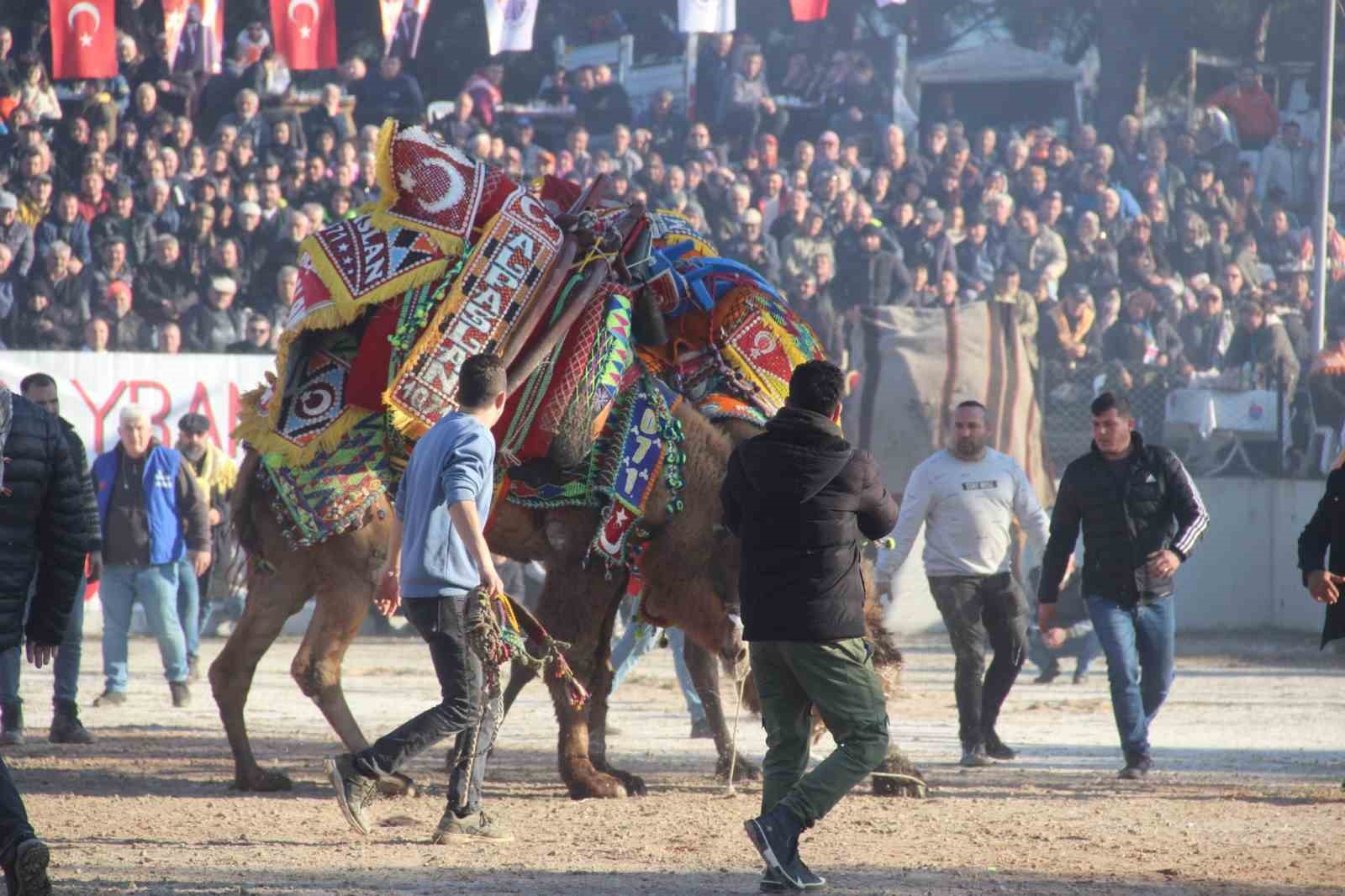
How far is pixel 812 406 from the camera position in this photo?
5.84 m

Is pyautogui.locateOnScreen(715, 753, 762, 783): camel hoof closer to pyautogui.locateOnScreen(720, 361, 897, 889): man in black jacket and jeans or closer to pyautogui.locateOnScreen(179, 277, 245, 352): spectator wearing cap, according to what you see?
pyautogui.locateOnScreen(720, 361, 897, 889): man in black jacket and jeans

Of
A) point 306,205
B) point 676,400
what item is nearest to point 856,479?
point 676,400

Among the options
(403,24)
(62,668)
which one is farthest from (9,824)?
(403,24)

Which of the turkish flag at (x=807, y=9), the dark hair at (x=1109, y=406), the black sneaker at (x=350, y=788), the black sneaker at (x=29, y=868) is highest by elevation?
the turkish flag at (x=807, y=9)

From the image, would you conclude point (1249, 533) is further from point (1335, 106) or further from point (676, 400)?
point (676, 400)

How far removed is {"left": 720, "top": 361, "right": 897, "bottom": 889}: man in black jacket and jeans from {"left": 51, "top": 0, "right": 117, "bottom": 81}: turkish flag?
47.5 feet

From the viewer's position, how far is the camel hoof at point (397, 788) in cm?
765

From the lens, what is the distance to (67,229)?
16.5m

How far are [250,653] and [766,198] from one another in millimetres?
11627

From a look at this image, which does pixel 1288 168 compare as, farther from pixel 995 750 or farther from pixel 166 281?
pixel 995 750

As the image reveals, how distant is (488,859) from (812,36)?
671 inches

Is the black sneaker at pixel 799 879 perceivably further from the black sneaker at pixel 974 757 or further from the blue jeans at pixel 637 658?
the blue jeans at pixel 637 658

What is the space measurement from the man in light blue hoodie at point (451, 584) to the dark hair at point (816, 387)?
119 centimetres

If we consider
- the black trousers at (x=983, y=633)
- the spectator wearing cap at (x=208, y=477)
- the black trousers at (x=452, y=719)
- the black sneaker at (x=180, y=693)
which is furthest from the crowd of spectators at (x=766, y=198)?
the black trousers at (x=452, y=719)
